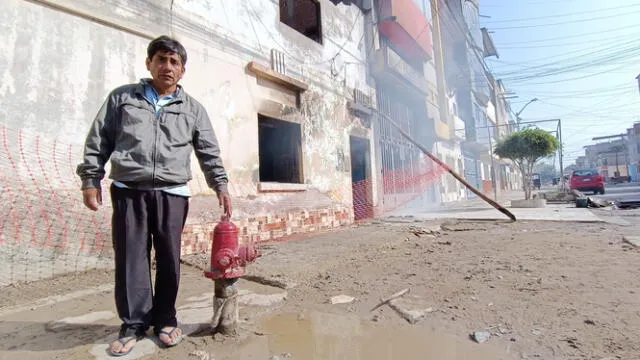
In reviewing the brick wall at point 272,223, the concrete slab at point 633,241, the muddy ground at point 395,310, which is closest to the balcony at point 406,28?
the brick wall at point 272,223

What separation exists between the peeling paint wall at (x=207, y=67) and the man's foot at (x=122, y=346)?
7.73 ft

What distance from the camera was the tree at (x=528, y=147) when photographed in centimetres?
1288

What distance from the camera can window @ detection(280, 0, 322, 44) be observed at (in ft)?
24.6

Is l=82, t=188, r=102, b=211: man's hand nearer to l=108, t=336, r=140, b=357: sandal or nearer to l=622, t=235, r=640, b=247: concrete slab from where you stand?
l=108, t=336, r=140, b=357: sandal

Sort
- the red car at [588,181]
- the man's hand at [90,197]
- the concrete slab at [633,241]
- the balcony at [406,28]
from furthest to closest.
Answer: the red car at [588,181], the balcony at [406,28], the concrete slab at [633,241], the man's hand at [90,197]

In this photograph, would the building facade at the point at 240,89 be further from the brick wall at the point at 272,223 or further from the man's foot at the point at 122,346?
the man's foot at the point at 122,346

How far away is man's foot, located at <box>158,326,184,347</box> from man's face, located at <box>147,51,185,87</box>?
135 centimetres

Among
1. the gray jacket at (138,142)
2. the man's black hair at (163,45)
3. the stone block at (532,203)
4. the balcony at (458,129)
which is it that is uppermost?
the balcony at (458,129)

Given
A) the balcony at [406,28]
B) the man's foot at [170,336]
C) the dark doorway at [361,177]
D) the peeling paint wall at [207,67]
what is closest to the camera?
the man's foot at [170,336]

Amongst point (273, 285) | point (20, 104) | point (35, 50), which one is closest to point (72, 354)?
point (273, 285)

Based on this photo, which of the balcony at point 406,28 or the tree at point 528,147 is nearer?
the balcony at point 406,28

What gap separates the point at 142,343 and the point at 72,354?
1.07ft

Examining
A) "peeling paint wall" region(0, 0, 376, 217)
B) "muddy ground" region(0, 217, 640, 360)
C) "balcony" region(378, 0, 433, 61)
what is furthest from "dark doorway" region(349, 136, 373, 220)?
"muddy ground" region(0, 217, 640, 360)

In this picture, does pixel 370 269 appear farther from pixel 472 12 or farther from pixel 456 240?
pixel 472 12
